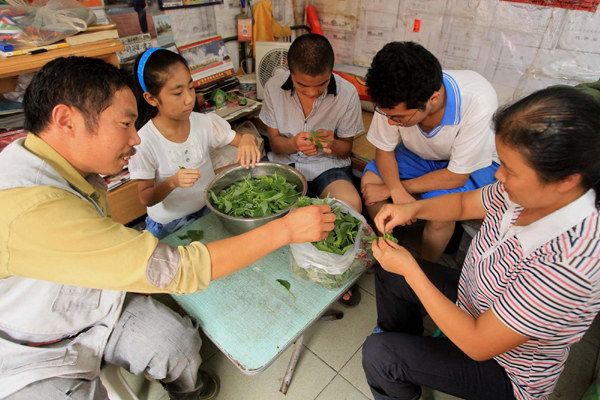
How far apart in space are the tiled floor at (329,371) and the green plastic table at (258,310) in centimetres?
70

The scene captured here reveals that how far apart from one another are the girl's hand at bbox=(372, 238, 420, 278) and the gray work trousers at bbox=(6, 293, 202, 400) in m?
0.93

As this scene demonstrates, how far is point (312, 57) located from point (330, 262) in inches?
51.4

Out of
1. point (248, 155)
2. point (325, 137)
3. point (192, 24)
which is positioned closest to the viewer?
point (248, 155)

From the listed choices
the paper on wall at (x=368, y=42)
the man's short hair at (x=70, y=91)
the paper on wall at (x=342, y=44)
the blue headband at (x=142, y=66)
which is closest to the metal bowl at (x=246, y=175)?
the blue headband at (x=142, y=66)

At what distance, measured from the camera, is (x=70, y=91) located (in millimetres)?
1089

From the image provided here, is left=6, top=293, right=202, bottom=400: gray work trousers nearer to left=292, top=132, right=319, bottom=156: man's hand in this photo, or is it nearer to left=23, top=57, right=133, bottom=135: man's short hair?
left=23, top=57, right=133, bottom=135: man's short hair

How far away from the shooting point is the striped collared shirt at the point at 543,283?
3.07ft

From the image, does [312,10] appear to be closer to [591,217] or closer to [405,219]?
[405,219]

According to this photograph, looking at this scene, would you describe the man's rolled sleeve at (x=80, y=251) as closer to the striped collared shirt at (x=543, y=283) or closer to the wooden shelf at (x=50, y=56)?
the striped collared shirt at (x=543, y=283)

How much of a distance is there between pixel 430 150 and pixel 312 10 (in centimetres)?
255

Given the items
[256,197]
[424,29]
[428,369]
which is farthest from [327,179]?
[424,29]

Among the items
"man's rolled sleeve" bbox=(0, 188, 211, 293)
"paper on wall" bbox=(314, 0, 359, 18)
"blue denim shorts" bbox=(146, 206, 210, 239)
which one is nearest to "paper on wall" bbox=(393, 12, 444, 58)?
"paper on wall" bbox=(314, 0, 359, 18)

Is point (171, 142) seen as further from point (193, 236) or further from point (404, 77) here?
point (404, 77)

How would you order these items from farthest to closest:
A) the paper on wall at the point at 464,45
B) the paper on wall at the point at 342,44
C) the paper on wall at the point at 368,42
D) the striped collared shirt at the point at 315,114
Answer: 1. the paper on wall at the point at 342,44
2. the paper on wall at the point at 368,42
3. the paper on wall at the point at 464,45
4. the striped collared shirt at the point at 315,114
